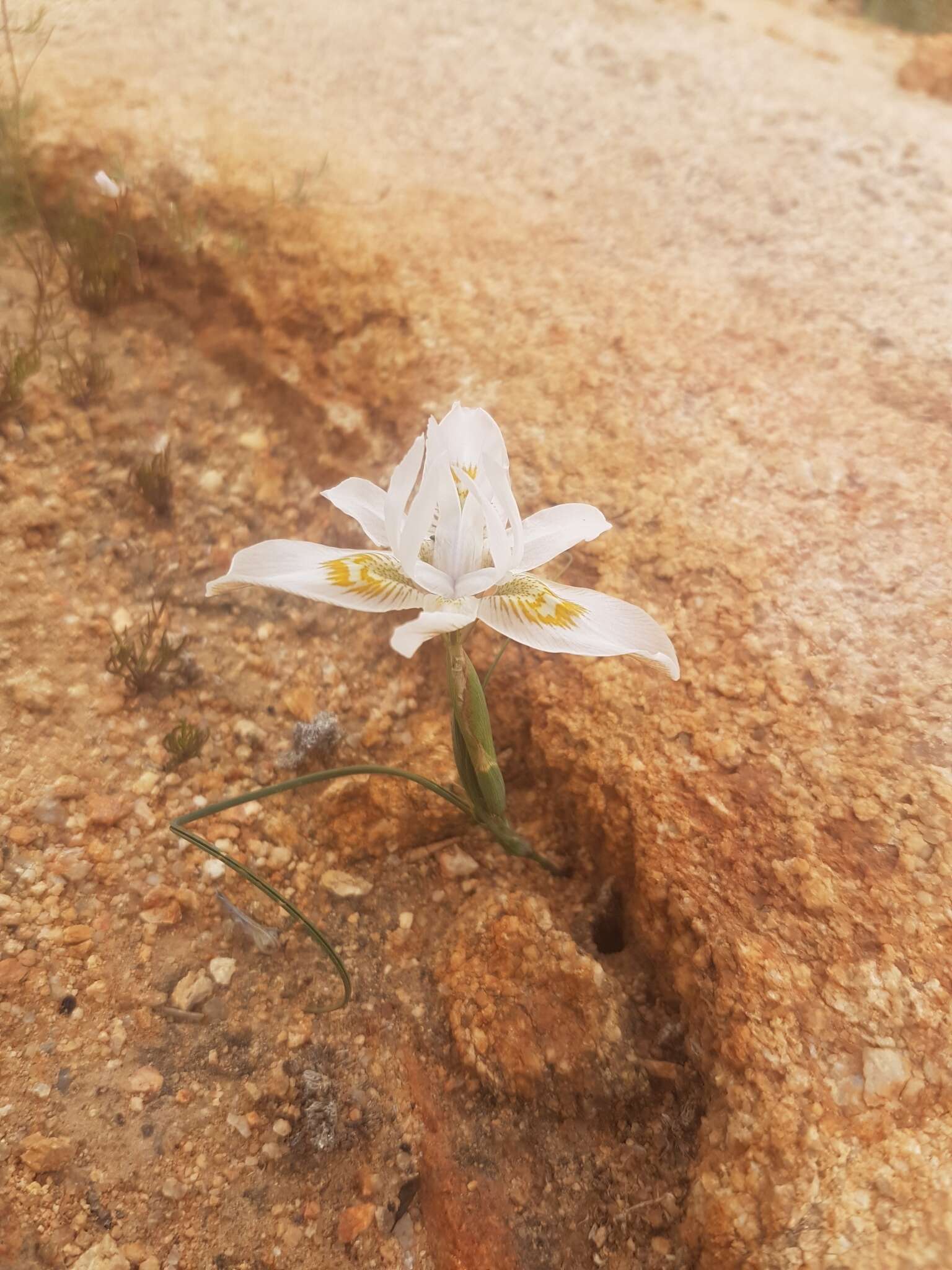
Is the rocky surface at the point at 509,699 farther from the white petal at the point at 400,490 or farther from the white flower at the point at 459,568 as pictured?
the white petal at the point at 400,490

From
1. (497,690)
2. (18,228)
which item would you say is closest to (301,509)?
(497,690)

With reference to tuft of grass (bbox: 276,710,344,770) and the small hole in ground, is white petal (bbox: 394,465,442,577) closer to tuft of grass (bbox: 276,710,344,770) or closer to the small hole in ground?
tuft of grass (bbox: 276,710,344,770)

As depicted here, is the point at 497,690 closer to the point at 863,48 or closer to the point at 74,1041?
the point at 74,1041

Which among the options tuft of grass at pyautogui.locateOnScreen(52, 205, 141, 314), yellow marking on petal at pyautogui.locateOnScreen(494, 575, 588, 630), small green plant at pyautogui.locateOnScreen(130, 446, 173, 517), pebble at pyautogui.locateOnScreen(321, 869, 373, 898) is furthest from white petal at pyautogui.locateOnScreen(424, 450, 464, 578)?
tuft of grass at pyautogui.locateOnScreen(52, 205, 141, 314)

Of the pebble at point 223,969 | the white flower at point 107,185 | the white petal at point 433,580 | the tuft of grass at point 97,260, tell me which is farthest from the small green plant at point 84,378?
the pebble at point 223,969

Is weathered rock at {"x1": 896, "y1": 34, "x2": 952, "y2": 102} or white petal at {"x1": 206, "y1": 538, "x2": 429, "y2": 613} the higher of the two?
weathered rock at {"x1": 896, "y1": 34, "x2": 952, "y2": 102}

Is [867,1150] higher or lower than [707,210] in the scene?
lower

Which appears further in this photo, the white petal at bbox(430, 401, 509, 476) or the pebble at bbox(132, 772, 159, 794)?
the pebble at bbox(132, 772, 159, 794)
